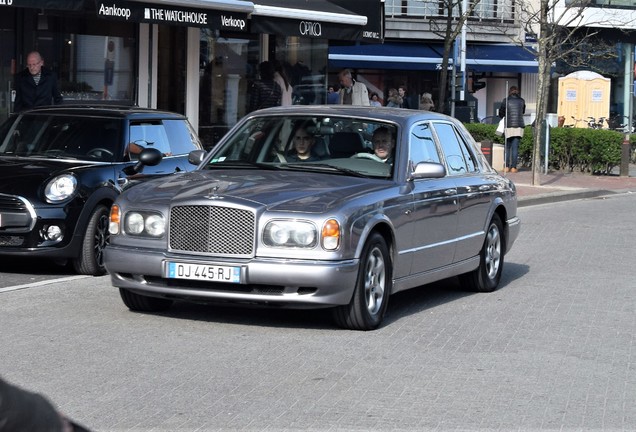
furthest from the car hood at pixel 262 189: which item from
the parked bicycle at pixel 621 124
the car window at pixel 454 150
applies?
the parked bicycle at pixel 621 124

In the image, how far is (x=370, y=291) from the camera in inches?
350

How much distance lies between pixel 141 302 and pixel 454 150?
10.6 feet

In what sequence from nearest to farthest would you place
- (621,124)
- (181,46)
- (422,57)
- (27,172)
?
(27,172), (181,46), (422,57), (621,124)

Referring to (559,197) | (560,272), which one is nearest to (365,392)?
(560,272)

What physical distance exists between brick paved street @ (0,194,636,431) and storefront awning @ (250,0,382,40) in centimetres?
1091

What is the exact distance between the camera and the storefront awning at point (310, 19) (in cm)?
Result: 2133

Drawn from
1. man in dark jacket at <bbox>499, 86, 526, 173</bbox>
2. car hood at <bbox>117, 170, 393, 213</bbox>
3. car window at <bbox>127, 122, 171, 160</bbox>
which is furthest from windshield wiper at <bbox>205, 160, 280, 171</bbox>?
man in dark jacket at <bbox>499, 86, 526, 173</bbox>

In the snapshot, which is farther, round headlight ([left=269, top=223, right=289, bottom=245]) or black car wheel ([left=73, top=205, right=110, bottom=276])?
black car wheel ([left=73, top=205, right=110, bottom=276])

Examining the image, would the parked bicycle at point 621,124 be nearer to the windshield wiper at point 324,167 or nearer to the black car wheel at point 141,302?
the windshield wiper at point 324,167

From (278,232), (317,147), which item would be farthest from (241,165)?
(278,232)

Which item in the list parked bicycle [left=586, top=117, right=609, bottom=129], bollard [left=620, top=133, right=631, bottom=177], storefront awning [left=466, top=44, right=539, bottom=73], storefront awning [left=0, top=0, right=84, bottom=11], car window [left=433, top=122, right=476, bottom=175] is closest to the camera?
car window [left=433, top=122, right=476, bottom=175]

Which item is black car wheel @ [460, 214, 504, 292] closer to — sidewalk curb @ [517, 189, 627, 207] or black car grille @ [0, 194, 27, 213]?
black car grille @ [0, 194, 27, 213]

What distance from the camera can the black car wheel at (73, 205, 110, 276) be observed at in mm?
11398

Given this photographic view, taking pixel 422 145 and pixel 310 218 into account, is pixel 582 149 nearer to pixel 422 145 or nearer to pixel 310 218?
pixel 422 145
